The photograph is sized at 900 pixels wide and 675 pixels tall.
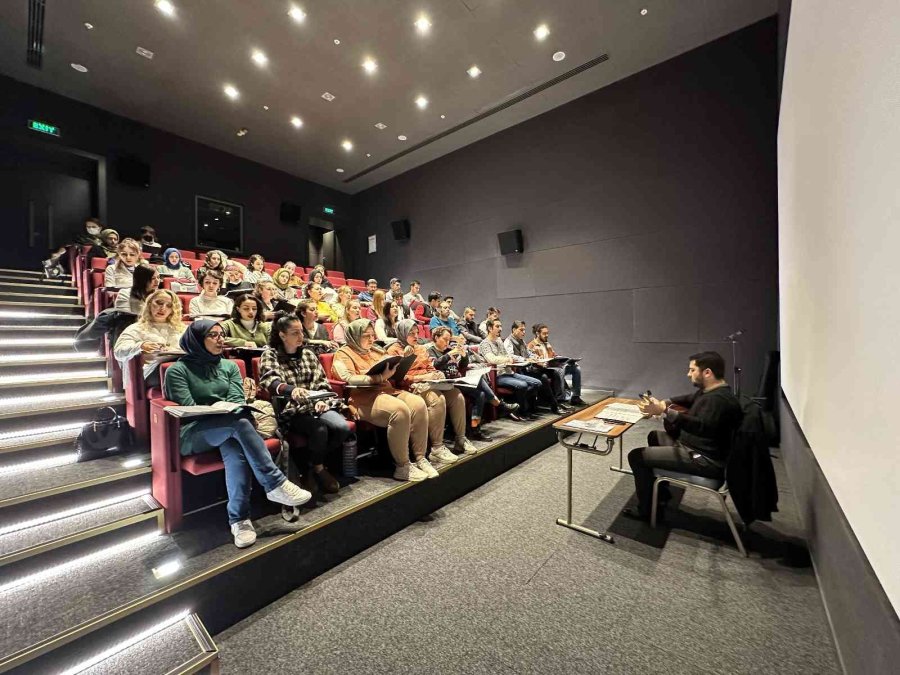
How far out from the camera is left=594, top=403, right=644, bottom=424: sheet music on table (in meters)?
2.14

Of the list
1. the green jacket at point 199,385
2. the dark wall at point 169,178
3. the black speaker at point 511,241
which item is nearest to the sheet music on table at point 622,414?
Answer: the green jacket at point 199,385

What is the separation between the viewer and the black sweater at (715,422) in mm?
1885

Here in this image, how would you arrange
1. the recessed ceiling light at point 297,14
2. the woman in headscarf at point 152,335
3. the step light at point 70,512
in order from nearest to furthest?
the step light at point 70,512 < the woman in headscarf at point 152,335 < the recessed ceiling light at point 297,14

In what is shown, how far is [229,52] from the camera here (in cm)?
453

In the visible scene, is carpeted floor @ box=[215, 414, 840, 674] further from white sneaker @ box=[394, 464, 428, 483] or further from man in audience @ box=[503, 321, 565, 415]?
man in audience @ box=[503, 321, 565, 415]

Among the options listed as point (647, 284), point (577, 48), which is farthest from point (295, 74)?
point (647, 284)

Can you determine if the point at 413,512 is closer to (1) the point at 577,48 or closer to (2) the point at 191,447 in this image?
(2) the point at 191,447

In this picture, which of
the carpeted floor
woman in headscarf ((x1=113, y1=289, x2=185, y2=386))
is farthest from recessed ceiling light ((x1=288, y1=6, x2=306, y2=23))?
the carpeted floor

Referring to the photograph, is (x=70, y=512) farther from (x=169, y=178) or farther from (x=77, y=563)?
(x=169, y=178)

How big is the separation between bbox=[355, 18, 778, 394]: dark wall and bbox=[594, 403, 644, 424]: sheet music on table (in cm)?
282

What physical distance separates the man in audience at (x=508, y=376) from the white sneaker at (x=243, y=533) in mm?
2573

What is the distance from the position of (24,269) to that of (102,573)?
6.82 m

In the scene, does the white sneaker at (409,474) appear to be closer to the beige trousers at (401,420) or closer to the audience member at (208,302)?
the beige trousers at (401,420)

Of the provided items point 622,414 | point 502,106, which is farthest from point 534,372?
point 502,106
